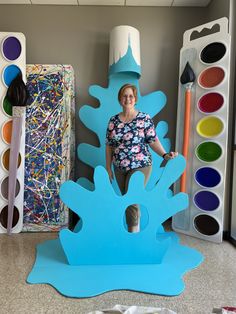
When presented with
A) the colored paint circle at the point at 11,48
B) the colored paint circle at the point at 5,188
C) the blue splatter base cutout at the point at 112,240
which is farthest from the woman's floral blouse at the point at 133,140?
the colored paint circle at the point at 11,48

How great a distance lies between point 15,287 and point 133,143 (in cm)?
111

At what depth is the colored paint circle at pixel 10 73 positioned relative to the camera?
7.95 ft

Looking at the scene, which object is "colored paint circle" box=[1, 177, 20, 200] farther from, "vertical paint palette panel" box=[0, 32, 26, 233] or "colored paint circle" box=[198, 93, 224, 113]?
"colored paint circle" box=[198, 93, 224, 113]

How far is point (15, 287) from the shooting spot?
60.1 inches

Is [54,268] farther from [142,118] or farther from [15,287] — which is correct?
[142,118]

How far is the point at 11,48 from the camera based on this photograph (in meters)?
2.45

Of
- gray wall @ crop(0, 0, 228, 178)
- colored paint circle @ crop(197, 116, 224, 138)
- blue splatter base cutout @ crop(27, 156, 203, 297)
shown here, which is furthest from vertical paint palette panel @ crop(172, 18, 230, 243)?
blue splatter base cutout @ crop(27, 156, 203, 297)

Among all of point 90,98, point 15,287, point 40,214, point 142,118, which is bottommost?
point 15,287

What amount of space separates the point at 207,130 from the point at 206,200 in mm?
575

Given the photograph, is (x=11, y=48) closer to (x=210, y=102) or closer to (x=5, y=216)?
(x=5, y=216)

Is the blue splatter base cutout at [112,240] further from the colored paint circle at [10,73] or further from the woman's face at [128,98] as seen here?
the colored paint circle at [10,73]

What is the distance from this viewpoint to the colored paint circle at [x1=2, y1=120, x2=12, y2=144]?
242cm

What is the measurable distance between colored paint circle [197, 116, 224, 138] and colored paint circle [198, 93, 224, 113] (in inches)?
2.8

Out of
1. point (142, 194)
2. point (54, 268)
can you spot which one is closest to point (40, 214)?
point (54, 268)
